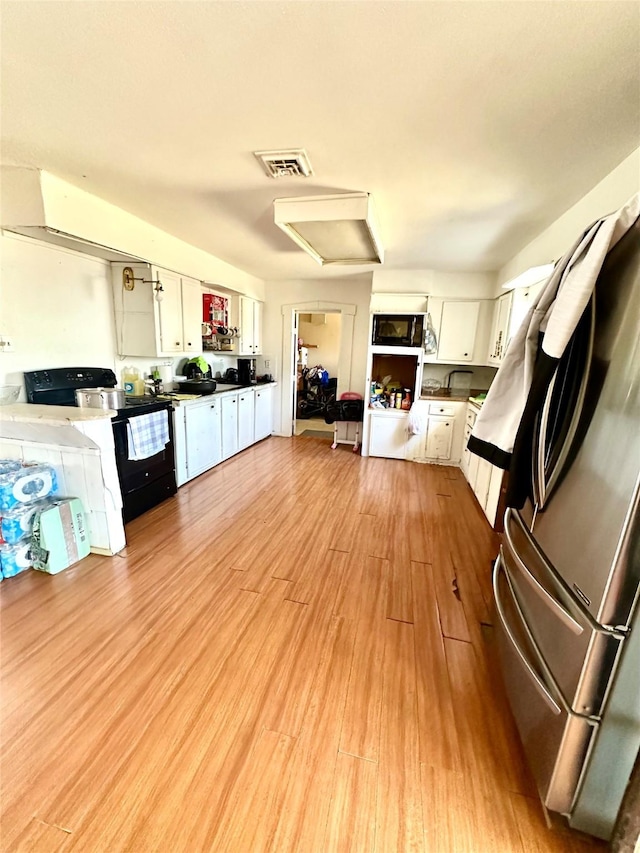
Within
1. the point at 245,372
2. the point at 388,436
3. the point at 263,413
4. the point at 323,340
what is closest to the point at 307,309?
the point at 245,372

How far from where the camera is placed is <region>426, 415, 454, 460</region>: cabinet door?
15.2 ft

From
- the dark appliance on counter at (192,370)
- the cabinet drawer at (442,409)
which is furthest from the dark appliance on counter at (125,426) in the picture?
the cabinet drawer at (442,409)

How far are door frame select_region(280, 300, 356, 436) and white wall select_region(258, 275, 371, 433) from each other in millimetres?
36

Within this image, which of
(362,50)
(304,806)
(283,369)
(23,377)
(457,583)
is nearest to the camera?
(304,806)

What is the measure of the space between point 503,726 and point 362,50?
8.99 ft

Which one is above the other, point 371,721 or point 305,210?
point 305,210

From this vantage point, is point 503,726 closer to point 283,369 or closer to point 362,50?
point 362,50

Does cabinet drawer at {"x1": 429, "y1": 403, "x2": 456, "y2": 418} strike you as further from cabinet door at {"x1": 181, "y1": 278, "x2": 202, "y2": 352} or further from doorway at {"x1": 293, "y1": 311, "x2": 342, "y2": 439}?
cabinet door at {"x1": 181, "y1": 278, "x2": 202, "y2": 352}

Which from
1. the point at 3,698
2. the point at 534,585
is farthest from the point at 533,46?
the point at 3,698

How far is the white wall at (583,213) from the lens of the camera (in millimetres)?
1890

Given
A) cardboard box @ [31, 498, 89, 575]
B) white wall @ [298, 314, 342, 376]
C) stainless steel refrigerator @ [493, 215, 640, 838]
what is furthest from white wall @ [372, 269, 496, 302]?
cardboard box @ [31, 498, 89, 575]

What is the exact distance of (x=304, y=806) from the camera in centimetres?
115

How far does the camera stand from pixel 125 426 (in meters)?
2.74

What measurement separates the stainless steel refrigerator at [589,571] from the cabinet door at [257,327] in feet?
15.6
